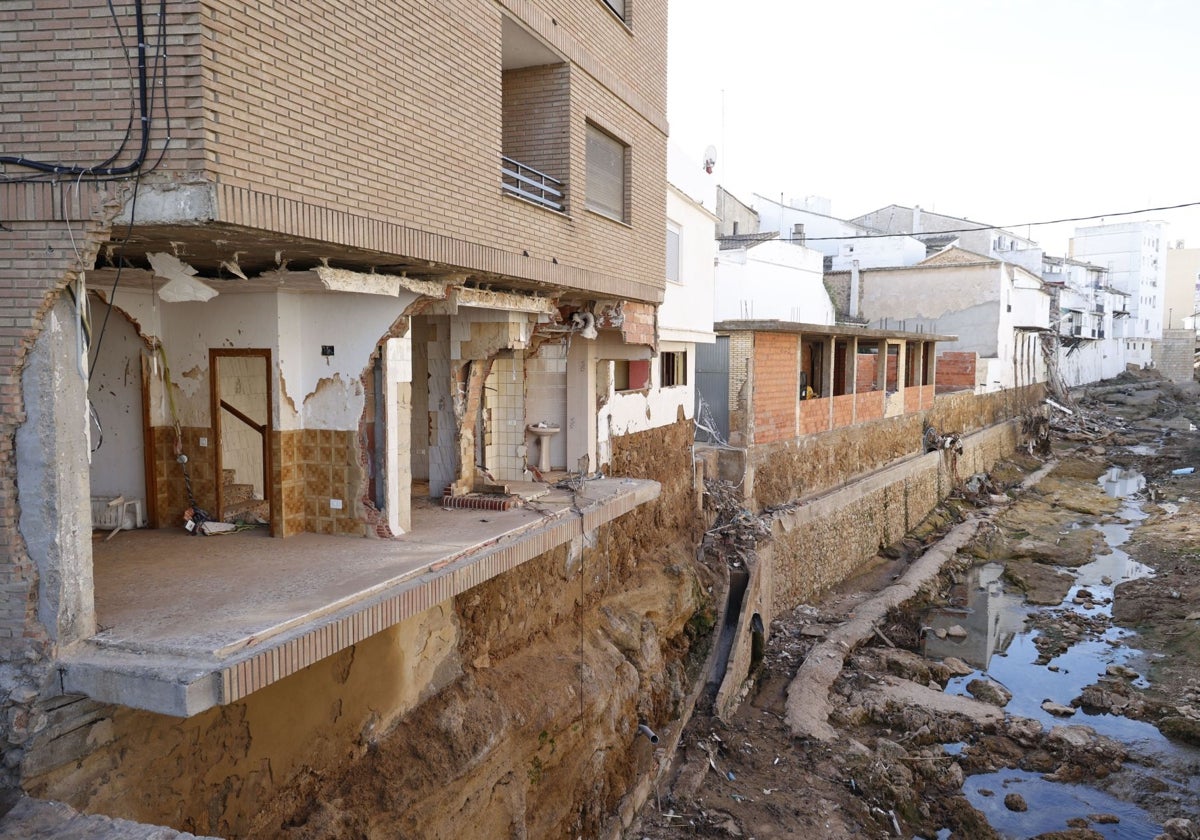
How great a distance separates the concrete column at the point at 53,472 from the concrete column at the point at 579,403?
759 centimetres

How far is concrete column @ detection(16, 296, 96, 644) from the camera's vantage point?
15.0 feet

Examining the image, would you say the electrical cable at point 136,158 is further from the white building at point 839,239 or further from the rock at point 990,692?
the white building at point 839,239

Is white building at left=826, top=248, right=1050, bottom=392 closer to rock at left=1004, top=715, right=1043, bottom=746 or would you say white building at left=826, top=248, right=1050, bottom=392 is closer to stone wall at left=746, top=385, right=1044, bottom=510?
stone wall at left=746, top=385, right=1044, bottom=510

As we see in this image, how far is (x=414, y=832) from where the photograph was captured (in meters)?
6.94

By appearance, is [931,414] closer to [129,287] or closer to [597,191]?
[597,191]

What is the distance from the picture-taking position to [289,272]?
20.9ft

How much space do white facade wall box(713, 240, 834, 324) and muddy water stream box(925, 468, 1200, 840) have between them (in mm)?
10451

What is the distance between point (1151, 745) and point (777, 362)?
31.0 feet

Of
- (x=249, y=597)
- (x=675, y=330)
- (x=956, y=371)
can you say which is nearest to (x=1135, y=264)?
(x=956, y=371)

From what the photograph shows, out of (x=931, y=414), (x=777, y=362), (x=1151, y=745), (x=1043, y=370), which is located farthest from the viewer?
(x=1043, y=370)

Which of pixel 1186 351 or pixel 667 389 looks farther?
pixel 1186 351

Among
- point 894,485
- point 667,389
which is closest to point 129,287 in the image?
point 667,389

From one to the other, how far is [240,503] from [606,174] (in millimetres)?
5807

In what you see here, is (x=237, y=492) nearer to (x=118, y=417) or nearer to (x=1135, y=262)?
(x=118, y=417)
